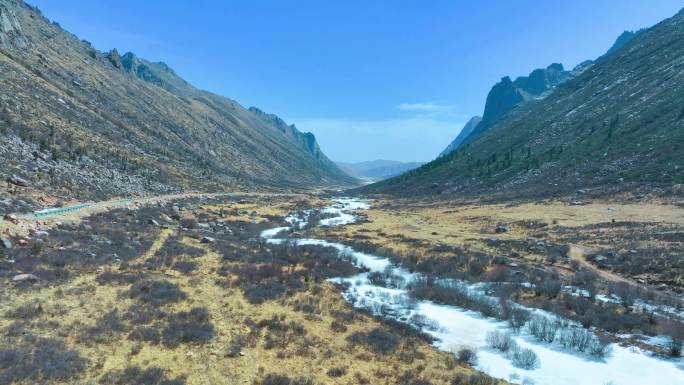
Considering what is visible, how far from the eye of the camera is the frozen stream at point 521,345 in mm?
12281

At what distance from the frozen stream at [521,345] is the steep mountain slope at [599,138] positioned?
2183 inches

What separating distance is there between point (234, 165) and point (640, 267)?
14365 cm

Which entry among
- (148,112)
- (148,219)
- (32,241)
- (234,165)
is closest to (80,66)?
(148,112)

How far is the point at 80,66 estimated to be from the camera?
352ft

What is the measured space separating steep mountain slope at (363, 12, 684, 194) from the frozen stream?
182 feet

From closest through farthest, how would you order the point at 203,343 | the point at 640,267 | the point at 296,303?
the point at 203,343 → the point at 296,303 → the point at 640,267

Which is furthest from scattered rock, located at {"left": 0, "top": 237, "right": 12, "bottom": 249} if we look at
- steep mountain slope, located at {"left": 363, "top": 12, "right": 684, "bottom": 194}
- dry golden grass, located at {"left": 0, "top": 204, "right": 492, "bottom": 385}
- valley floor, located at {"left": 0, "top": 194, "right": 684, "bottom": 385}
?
steep mountain slope, located at {"left": 363, "top": 12, "right": 684, "bottom": 194}

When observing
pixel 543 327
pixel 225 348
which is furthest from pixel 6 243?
pixel 543 327

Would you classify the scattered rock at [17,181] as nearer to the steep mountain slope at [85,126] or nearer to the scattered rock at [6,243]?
the steep mountain slope at [85,126]

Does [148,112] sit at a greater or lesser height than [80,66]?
lesser

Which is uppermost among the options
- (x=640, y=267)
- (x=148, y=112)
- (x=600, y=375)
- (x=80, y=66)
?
(x=80, y=66)

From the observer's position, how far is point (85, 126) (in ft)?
235

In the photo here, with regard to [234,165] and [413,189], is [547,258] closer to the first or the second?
[413,189]

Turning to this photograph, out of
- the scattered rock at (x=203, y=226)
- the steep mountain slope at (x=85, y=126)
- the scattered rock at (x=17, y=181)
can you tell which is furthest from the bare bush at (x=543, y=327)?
the steep mountain slope at (x=85, y=126)
